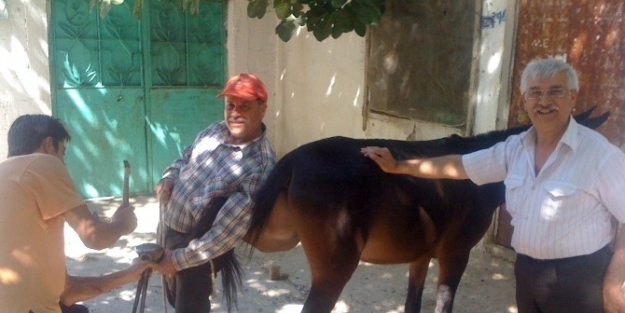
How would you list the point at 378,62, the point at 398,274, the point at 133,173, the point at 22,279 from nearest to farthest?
the point at 22,279, the point at 398,274, the point at 378,62, the point at 133,173

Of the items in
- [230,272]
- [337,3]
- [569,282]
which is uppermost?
[337,3]

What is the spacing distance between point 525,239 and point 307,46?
544cm

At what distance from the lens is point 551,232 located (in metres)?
2.04

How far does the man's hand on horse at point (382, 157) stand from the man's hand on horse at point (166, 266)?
1055 mm

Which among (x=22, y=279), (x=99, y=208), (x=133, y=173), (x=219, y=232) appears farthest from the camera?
(x=133, y=173)

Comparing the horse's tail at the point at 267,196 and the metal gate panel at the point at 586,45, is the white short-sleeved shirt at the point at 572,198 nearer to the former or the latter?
the horse's tail at the point at 267,196

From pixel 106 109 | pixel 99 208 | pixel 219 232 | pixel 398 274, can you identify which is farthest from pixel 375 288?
pixel 106 109

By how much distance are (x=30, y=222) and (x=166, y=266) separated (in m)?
0.62

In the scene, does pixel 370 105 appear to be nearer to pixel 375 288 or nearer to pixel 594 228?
pixel 375 288

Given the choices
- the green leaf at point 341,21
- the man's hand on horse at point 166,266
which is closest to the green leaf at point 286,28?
the green leaf at point 341,21

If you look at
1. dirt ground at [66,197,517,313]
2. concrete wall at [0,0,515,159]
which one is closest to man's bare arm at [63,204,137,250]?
dirt ground at [66,197,517,313]

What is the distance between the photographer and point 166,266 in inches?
100

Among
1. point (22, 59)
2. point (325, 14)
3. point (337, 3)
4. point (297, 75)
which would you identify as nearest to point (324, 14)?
point (325, 14)

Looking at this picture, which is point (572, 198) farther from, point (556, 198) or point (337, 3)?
point (337, 3)
